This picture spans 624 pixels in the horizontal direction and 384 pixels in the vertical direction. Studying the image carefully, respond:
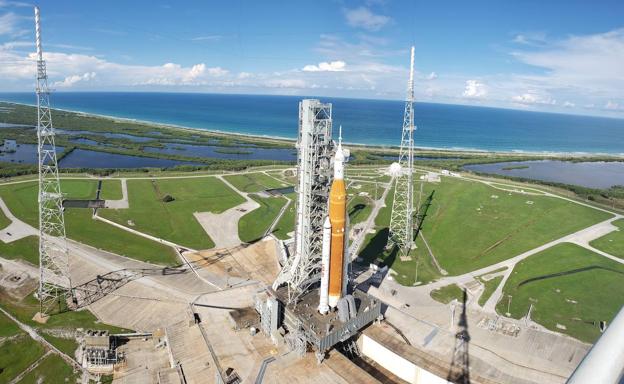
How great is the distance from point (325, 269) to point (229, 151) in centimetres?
12966

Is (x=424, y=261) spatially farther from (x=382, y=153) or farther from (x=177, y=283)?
(x=382, y=153)

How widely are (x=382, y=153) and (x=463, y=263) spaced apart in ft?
355

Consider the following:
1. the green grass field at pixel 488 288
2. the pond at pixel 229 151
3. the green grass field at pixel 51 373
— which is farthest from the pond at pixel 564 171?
the green grass field at pixel 51 373

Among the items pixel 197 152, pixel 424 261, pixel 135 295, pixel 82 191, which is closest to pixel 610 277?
pixel 424 261

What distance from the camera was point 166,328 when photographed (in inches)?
1630

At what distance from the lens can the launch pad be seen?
122 ft

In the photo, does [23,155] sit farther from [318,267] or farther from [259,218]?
[318,267]

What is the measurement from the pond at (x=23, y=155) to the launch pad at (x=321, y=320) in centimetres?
12688

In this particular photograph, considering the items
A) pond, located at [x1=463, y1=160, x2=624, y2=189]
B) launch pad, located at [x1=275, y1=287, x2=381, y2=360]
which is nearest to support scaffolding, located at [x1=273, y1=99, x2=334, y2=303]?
launch pad, located at [x1=275, y1=287, x2=381, y2=360]

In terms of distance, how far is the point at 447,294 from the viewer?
51.5m

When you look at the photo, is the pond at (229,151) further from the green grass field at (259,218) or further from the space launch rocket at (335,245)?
the space launch rocket at (335,245)

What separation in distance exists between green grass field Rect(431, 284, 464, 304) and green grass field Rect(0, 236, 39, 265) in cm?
5558

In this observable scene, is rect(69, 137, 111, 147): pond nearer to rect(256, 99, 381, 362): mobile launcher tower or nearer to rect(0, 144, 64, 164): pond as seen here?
rect(0, 144, 64, 164): pond

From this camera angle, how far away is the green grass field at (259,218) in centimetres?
6888
